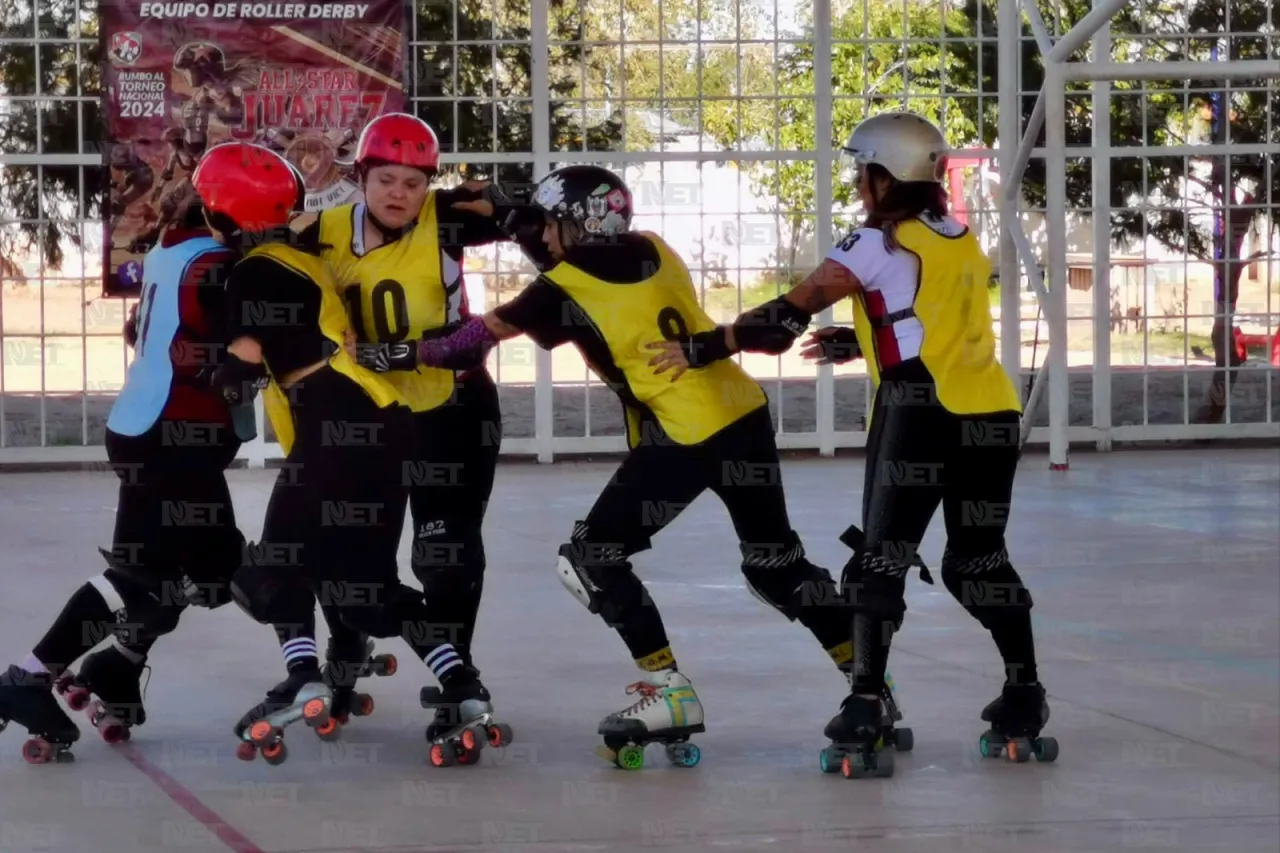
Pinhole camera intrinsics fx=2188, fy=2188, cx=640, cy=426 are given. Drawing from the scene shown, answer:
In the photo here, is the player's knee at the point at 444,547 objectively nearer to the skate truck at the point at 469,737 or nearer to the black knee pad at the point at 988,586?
the skate truck at the point at 469,737

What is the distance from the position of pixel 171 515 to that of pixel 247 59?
9193 mm

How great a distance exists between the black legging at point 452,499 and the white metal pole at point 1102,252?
32.6 feet

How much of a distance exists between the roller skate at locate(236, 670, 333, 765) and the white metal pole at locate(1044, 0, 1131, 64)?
7.37 meters

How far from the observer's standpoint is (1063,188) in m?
13.9

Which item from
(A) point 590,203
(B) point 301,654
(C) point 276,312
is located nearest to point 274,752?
(B) point 301,654

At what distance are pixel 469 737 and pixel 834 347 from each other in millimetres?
1412

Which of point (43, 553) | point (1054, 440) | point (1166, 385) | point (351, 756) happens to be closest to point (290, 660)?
point (351, 756)

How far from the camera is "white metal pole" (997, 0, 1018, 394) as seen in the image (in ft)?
45.1

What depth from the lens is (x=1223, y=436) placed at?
15.7 meters

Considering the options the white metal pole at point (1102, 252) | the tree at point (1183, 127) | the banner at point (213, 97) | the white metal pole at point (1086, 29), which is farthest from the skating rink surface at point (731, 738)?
the tree at point (1183, 127)

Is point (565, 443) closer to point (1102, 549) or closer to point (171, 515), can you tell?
point (1102, 549)

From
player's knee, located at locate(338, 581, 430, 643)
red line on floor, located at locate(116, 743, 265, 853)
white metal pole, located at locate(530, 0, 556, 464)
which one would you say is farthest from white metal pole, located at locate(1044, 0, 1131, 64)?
red line on floor, located at locate(116, 743, 265, 853)

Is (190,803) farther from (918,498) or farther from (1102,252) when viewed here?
(1102,252)

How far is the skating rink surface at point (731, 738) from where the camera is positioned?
5.01m
